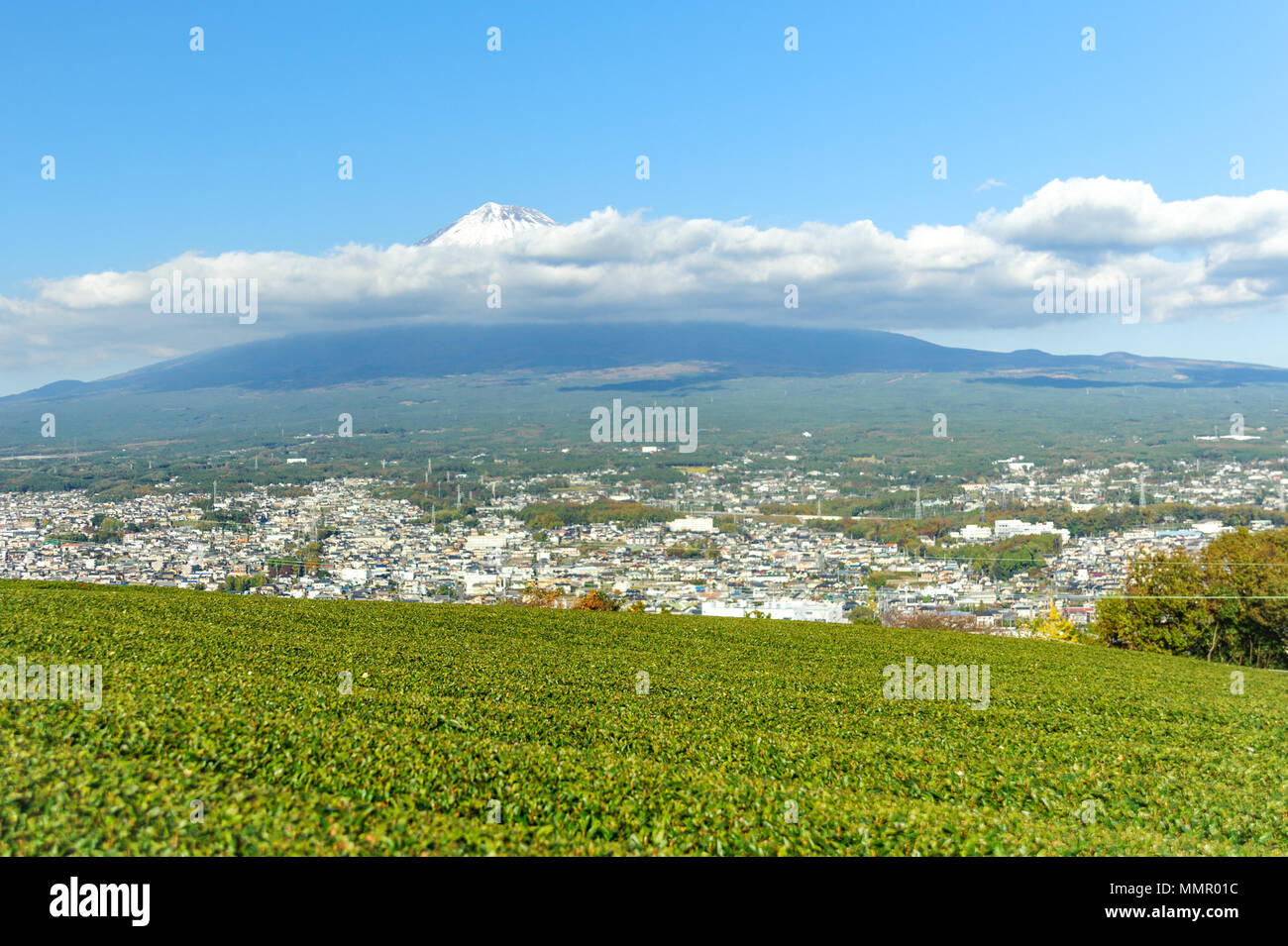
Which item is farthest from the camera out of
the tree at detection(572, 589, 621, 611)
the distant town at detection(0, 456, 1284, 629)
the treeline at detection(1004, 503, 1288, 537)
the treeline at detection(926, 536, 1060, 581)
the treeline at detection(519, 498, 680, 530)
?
the treeline at detection(1004, 503, 1288, 537)

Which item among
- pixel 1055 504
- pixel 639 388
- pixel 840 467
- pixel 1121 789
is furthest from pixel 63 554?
pixel 639 388

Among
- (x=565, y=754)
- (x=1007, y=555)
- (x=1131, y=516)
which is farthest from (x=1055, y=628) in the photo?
(x=1131, y=516)

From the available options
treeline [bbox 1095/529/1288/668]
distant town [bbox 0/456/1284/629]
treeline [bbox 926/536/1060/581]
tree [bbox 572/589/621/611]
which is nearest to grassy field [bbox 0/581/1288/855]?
tree [bbox 572/589/621/611]

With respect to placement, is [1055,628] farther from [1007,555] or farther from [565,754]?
[565,754]

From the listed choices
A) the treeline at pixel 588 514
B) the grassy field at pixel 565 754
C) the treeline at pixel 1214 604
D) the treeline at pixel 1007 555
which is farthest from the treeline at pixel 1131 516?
the grassy field at pixel 565 754

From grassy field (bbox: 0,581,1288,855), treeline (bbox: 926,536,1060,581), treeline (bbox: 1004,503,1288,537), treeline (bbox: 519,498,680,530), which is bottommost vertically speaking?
treeline (bbox: 926,536,1060,581)

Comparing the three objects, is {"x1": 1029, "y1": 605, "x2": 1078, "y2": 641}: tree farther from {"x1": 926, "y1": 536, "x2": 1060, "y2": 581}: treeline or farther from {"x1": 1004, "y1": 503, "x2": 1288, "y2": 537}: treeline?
{"x1": 1004, "y1": 503, "x2": 1288, "y2": 537}: treeline
